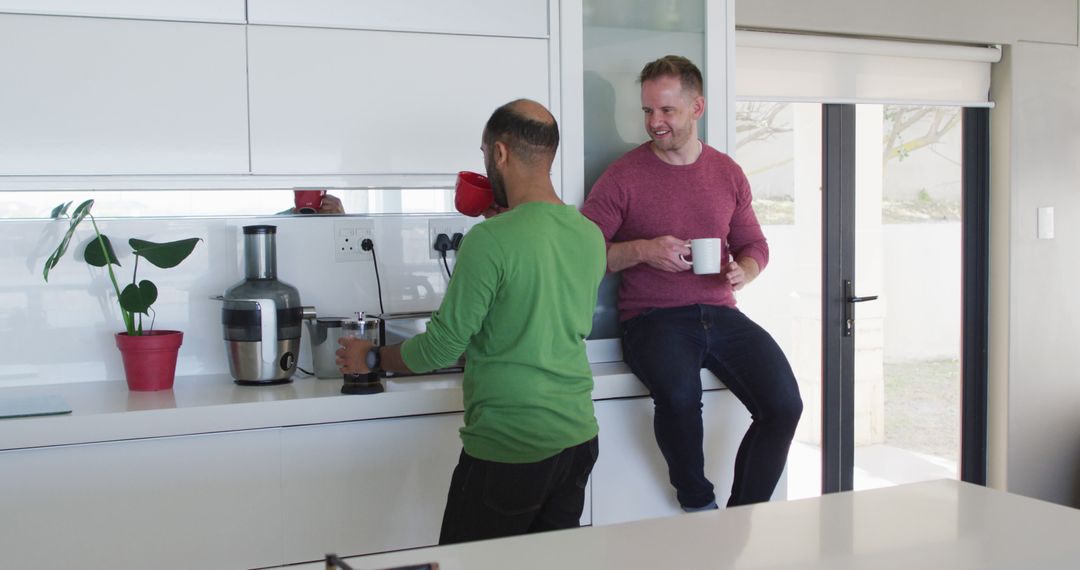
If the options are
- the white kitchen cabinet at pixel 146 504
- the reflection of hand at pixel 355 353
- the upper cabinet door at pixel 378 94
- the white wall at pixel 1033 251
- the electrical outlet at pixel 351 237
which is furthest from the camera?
the white wall at pixel 1033 251

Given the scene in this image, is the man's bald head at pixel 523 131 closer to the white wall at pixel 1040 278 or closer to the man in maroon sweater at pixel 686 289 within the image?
the man in maroon sweater at pixel 686 289

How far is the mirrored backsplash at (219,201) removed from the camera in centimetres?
259

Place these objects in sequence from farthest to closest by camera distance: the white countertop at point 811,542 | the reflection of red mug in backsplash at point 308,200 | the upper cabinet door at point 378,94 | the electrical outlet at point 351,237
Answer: the electrical outlet at point 351,237, the reflection of red mug in backsplash at point 308,200, the upper cabinet door at point 378,94, the white countertop at point 811,542

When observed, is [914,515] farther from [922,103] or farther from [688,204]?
[922,103]

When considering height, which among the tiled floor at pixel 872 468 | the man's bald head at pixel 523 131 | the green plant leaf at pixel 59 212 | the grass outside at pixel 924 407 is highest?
the man's bald head at pixel 523 131

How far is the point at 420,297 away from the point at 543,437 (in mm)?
1245

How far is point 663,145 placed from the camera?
105 inches

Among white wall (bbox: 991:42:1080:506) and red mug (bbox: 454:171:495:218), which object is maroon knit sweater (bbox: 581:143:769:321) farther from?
white wall (bbox: 991:42:1080:506)

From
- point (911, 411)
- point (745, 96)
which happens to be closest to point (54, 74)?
point (745, 96)

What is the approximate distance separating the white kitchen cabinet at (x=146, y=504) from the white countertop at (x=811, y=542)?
4.54 ft

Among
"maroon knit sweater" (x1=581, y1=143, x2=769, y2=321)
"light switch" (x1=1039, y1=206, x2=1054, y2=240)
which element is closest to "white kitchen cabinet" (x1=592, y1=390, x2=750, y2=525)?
"maroon knit sweater" (x1=581, y1=143, x2=769, y2=321)

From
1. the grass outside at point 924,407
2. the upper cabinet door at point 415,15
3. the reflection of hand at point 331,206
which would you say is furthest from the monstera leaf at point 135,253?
the grass outside at point 924,407

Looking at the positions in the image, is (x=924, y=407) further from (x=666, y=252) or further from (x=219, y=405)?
(x=219, y=405)

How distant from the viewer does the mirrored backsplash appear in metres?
2.59
